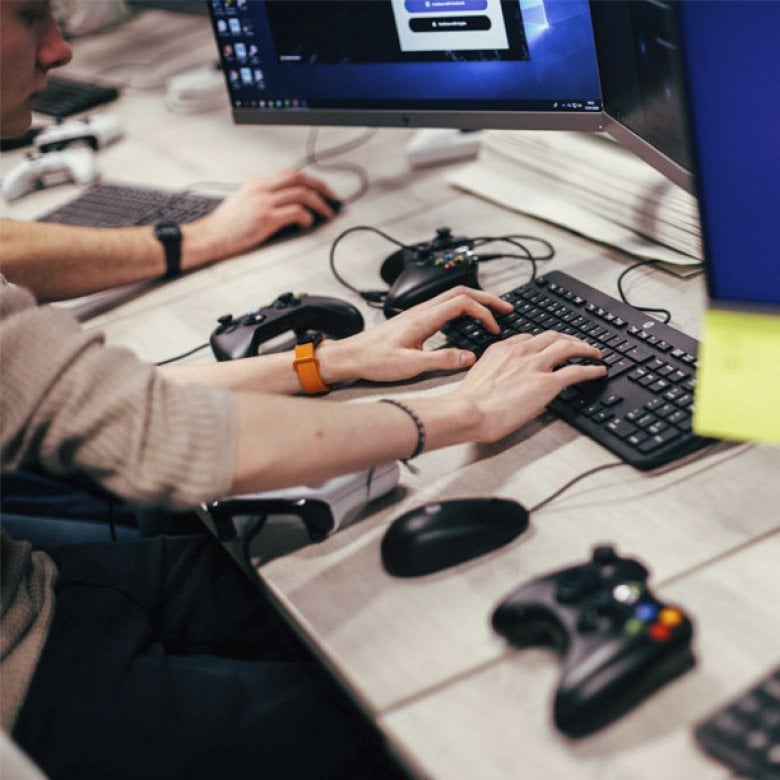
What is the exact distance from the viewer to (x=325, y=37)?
→ 1.45 m

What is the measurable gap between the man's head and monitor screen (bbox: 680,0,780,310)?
0.76 meters

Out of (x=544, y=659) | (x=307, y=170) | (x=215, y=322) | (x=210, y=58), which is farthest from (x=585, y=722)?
(x=210, y=58)

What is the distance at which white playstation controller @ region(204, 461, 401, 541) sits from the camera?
864 millimetres

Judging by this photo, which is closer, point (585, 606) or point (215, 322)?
point (585, 606)

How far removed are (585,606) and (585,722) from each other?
84 millimetres

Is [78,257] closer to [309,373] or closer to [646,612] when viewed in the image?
[309,373]

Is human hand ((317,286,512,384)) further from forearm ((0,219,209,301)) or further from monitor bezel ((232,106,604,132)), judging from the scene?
forearm ((0,219,209,301))

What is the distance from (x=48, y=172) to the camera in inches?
72.3

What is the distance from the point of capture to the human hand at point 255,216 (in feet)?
4.83

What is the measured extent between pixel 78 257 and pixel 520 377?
0.77m

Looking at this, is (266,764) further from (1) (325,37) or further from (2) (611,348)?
(1) (325,37)

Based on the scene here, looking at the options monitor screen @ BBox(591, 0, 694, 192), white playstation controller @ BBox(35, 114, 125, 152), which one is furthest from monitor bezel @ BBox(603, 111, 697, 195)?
white playstation controller @ BBox(35, 114, 125, 152)

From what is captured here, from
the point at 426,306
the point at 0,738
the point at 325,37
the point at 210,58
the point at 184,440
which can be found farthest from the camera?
the point at 210,58

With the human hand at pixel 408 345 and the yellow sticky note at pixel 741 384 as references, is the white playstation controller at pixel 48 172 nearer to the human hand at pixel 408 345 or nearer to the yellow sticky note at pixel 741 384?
the human hand at pixel 408 345
